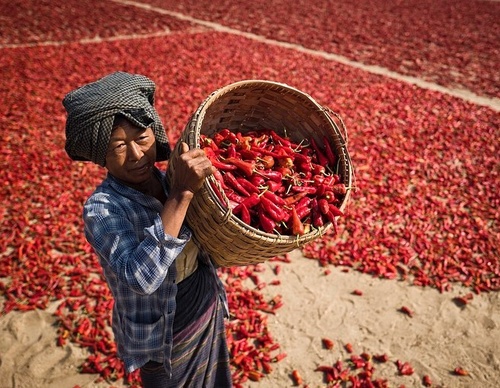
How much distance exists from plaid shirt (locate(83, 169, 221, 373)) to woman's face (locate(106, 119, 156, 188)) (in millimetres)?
72

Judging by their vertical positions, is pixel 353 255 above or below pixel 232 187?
below

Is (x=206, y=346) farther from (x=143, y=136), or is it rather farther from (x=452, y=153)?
(x=452, y=153)

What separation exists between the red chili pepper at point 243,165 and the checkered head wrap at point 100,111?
54cm

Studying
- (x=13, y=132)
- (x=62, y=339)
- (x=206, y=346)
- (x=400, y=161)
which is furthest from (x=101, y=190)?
(x=13, y=132)

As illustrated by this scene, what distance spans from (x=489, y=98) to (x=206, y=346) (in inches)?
382

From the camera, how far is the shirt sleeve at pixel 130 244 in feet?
5.12

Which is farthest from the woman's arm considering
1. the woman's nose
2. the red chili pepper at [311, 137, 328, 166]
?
the red chili pepper at [311, 137, 328, 166]

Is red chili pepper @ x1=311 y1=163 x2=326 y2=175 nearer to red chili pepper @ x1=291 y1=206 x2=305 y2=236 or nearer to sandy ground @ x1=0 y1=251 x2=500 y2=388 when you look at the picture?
red chili pepper @ x1=291 y1=206 x2=305 y2=236

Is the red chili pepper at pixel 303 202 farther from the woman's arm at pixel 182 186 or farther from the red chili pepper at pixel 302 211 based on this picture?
the woman's arm at pixel 182 186

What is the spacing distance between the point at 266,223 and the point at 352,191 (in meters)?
2.54

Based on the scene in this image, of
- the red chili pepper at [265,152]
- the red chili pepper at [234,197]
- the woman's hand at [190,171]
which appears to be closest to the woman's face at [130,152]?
the woman's hand at [190,171]

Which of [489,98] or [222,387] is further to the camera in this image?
[489,98]

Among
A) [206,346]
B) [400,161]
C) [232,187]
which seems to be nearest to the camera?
[232,187]

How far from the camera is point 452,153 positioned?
22.3 ft
